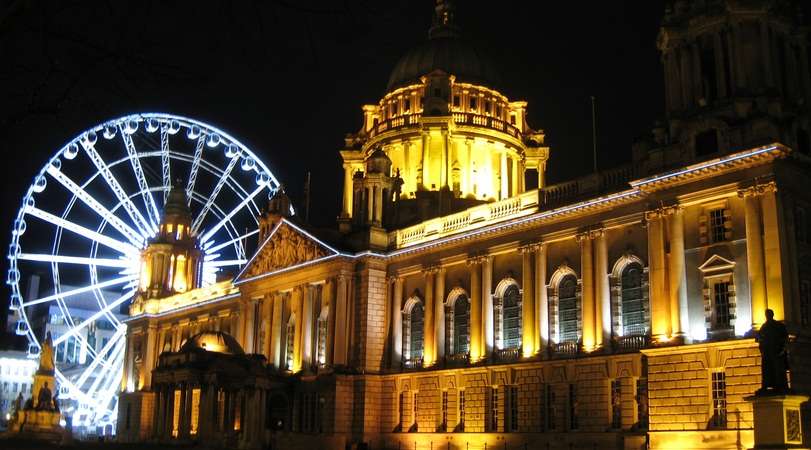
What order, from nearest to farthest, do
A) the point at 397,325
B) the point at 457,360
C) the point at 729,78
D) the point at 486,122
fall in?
the point at 729,78 < the point at 457,360 < the point at 397,325 < the point at 486,122

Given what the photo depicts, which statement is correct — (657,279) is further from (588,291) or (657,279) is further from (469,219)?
(469,219)

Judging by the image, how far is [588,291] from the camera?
39781mm

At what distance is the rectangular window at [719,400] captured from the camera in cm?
3272

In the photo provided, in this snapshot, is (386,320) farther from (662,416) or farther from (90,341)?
(90,341)

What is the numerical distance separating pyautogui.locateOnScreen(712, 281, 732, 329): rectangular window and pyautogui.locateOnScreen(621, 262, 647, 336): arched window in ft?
13.0

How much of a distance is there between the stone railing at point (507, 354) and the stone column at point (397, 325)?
7447mm

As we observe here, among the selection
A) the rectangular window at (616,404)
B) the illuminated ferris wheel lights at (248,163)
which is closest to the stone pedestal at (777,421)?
the rectangular window at (616,404)

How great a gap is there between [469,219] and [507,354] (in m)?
8.06

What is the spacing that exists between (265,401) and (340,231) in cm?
1109

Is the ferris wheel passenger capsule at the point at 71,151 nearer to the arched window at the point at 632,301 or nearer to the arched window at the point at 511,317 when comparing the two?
the arched window at the point at 511,317

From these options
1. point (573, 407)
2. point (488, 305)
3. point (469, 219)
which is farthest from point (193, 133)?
point (573, 407)

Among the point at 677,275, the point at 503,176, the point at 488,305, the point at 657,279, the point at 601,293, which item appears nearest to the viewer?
the point at 677,275

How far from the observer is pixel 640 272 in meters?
38.3

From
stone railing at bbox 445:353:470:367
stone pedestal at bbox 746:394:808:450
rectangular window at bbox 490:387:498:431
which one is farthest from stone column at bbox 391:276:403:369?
stone pedestal at bbox 746:394:808:450
